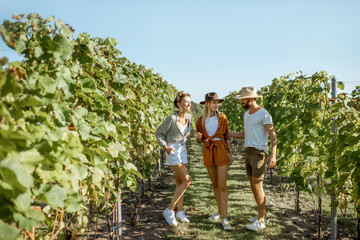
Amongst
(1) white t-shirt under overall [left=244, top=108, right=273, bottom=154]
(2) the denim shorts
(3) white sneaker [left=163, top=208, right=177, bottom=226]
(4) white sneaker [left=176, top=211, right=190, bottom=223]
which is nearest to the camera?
(1) white t-shirt under overall [left=244, top=108, right=273, bottom=154]

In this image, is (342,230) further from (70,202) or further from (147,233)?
(70,202)

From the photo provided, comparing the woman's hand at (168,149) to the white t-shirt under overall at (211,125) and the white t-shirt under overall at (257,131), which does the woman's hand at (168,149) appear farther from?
the white t-shirt under overall at (257,131)

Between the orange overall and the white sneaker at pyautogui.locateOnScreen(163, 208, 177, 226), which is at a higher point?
the orange overall

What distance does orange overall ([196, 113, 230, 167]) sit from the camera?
371 cm

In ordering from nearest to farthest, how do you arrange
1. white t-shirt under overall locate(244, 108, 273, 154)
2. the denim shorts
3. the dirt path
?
white t-shirt under overall locate(244, 108, 273, 154) < the dirt path < the denim shorts

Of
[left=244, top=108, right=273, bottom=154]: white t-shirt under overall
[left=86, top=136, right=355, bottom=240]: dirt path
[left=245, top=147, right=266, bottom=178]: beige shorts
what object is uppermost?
[left=244, top=108, right=273, bottom=154]: white t-shirt under overall

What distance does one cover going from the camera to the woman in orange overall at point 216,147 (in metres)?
3.71

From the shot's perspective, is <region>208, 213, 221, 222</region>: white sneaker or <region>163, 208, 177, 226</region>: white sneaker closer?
<region>163, 208, 177, 226</region>: white sneaker

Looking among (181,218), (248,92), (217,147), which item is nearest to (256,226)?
(181,218)

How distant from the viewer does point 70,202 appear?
4.41 feet

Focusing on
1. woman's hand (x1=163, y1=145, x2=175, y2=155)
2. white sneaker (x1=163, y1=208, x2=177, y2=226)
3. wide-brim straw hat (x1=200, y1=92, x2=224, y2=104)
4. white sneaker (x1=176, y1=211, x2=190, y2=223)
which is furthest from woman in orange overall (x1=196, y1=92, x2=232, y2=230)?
white sneaker (x1=163, y1=208, x2=177, y2=226)

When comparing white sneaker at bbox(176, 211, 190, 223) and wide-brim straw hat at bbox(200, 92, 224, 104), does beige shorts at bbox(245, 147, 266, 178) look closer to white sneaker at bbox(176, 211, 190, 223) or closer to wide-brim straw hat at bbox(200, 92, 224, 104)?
wide-brim straw hat at bbox(200, 92, 224, 104)

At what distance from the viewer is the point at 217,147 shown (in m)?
3.74

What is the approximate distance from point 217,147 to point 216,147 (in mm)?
16
